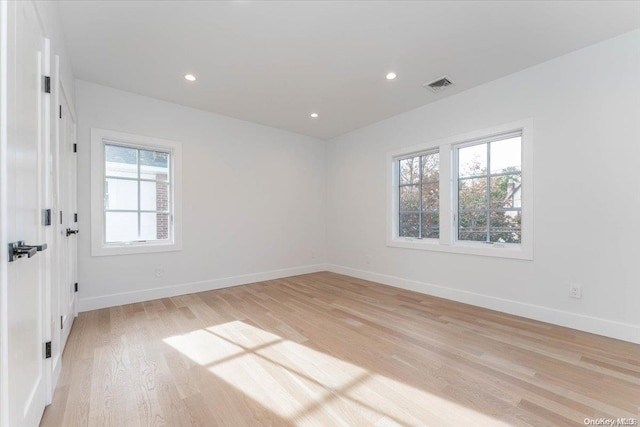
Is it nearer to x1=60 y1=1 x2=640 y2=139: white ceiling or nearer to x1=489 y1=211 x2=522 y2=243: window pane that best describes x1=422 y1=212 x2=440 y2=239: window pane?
x1=489 y1=211 x2=522 y2=243: window pane

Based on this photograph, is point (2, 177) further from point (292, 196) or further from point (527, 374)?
point (292, 196)

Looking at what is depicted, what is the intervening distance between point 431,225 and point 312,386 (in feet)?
9.78

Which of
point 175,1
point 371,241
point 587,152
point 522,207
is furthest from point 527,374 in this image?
point 175,1

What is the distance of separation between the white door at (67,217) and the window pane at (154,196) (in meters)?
0.77

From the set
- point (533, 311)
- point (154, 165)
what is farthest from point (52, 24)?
point (533, 311)

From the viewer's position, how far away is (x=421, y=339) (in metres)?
2.50

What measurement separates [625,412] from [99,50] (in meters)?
4.89

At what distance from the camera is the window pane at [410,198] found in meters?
4.28

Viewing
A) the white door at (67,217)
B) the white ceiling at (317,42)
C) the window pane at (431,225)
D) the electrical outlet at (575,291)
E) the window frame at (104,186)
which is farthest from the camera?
the window pane at (431,225)

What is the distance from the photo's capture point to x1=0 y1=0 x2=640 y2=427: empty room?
5.21ft

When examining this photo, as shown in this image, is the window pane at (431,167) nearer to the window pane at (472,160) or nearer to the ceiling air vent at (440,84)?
the window pane at (472,160)

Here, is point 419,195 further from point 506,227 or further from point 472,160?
point 506,227

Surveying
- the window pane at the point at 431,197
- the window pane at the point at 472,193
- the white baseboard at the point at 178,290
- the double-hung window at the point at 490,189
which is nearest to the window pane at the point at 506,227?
the double-hung window at the point at 490,189

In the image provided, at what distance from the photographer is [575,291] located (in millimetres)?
2703
